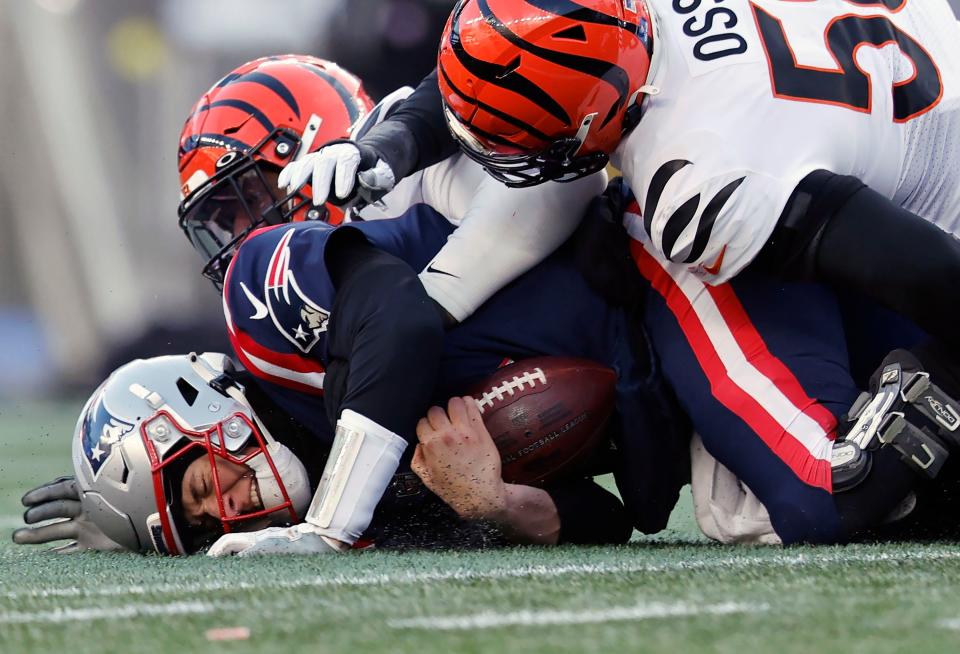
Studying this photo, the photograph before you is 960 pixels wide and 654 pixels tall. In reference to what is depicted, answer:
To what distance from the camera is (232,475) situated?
2.30 meters

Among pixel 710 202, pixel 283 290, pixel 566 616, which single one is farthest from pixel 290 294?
pixel 566 616

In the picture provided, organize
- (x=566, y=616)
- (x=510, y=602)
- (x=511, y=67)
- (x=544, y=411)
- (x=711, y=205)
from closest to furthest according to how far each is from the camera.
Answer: (x=566, y=616), (x=510, y=602), (x=711, y=205), (x=511, y=67), (x=544, y=411)

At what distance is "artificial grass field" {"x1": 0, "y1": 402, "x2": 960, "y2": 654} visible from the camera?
1.24m

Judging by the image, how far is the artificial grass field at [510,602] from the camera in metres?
1.24

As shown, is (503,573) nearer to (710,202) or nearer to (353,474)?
(353,474)

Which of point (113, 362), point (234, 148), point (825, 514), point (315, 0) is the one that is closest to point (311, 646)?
point (825, 514)

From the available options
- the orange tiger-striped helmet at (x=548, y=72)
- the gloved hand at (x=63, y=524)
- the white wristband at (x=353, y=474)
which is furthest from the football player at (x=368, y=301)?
the gloved hand at (x=63, y=524)

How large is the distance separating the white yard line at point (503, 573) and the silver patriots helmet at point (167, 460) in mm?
512

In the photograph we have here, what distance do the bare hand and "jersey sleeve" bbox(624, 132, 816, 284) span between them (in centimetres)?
44

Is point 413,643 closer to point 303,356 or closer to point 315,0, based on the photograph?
point 303,356

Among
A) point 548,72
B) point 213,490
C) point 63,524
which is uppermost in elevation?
point 548,72

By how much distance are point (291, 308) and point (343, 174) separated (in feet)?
0.85

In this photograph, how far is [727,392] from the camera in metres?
2.15

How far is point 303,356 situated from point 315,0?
4406 millimetres
